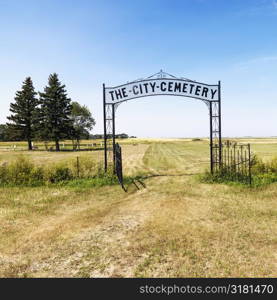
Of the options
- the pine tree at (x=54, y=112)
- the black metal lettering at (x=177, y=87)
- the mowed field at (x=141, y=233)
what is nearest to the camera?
the mowed field at (x=141, y=233)

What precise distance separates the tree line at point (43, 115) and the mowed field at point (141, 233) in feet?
89.6

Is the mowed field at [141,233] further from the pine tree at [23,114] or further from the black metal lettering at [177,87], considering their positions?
the pine tree at [23,114]

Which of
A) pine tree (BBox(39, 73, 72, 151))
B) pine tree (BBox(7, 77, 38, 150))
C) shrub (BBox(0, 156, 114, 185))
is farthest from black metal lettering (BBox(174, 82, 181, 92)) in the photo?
pine tree (BBox(7, 77, 38, 150))

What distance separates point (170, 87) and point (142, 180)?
17.5ft

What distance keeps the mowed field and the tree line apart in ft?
89.6

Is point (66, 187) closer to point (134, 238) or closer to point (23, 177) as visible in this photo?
point (23, 177)

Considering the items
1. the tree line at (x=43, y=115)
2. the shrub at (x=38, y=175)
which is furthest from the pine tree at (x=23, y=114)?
the shrub at (x=38, y=175)

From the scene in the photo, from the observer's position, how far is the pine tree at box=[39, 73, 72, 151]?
1353 inches

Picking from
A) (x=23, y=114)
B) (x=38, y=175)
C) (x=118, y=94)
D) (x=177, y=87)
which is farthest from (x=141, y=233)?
(x=23, y=114)

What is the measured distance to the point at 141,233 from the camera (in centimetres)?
550

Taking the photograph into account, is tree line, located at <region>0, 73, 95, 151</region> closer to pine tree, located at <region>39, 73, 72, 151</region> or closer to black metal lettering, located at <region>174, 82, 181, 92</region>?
pine tree, located at <region>39, 73, 72, 151</region>

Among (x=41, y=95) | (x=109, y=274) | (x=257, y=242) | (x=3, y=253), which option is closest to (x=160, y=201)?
(x=257, y=242)

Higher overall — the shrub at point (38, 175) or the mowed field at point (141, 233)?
the shrub at point (38, 175)

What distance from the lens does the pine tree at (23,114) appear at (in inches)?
1518
